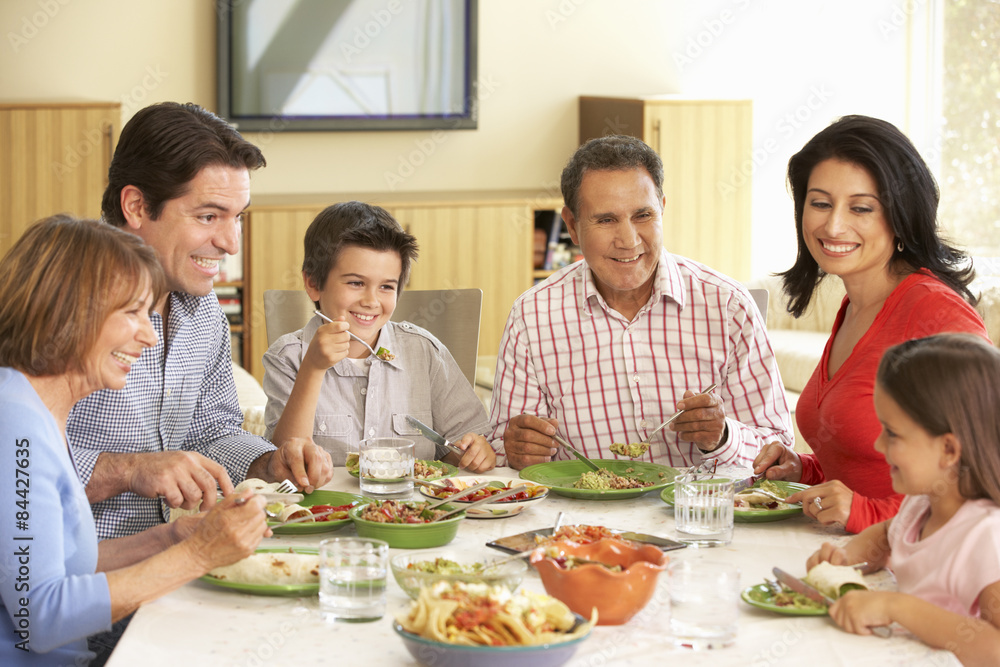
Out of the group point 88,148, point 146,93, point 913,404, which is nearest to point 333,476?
point 913,404

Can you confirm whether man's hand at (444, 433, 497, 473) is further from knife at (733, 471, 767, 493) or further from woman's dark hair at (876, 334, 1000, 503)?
woman's dark hair at (876, 334, 1000, 503)

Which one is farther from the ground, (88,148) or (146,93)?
(146,93)

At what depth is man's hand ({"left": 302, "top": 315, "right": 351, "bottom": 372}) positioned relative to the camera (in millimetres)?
2051

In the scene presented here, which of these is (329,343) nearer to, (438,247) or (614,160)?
(614,160)

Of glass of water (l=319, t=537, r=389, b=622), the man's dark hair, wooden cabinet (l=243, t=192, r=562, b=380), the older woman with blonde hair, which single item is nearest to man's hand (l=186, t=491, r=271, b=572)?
the older woman with blonde hair

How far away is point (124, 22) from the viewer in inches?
221

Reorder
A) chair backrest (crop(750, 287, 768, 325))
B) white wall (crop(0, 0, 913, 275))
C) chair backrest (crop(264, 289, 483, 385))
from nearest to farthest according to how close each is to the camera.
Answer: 1. chair backrest (crop(750, 287, 768, 325))
2. chair backrest (crop(264, 289, 483, 385))
3. white wall (crop(0, 0, 913, 275))

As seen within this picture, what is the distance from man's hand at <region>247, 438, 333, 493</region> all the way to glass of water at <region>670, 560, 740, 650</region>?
2.73 ft

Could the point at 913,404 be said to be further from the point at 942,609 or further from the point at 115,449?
the point at 115,449

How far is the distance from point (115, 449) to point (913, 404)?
140 centimetres

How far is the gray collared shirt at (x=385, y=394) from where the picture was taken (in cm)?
245

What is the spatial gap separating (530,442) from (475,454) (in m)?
0.12

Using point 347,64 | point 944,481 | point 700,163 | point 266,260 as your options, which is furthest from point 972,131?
point 944,481

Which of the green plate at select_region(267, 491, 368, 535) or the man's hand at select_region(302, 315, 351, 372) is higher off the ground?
the man's hand at select_region(302, 315, 351, 372)
